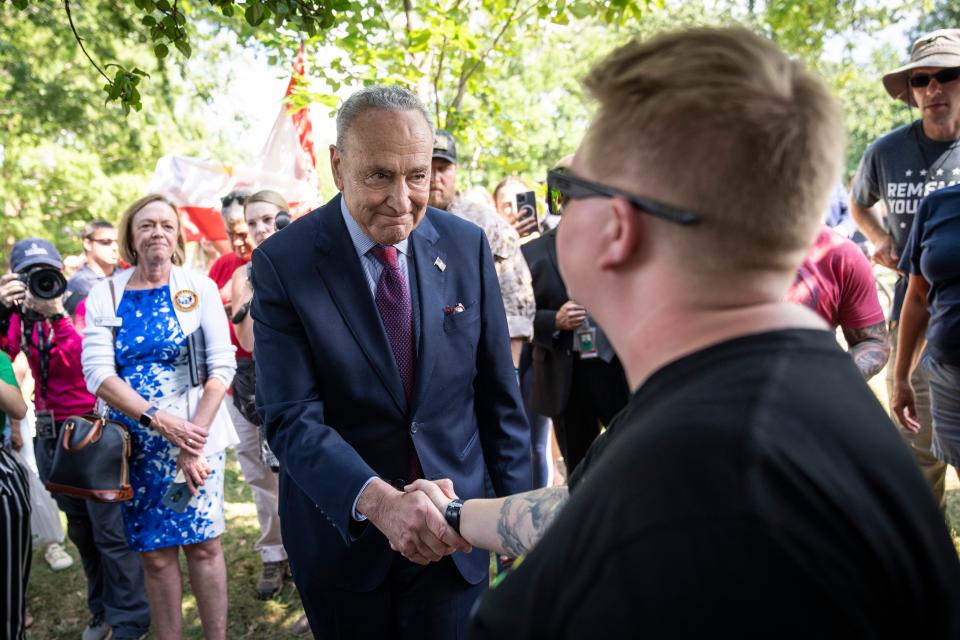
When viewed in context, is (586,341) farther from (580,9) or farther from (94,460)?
(94,460)

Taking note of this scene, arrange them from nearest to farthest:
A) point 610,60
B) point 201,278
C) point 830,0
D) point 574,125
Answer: point 610,60 → point 201,278 → point 830,0 → point 574,125

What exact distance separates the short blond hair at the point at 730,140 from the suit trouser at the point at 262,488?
14.6 ft

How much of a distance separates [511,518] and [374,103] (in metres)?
1.28

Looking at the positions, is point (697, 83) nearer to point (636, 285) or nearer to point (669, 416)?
point (636, 285)

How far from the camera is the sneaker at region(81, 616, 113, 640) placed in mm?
4676

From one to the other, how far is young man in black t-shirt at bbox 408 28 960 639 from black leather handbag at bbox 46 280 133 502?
3162mm

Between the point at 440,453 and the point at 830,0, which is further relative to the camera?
the point at 830,0

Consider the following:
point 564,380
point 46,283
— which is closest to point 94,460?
point 46,283

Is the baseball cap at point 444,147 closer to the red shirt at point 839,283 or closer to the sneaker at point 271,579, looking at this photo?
the red shirt at point 839,283

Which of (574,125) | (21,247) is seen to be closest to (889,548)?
(21,247)

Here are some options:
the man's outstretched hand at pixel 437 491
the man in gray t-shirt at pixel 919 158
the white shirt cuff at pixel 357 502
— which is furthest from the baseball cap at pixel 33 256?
the man in gray t-shirt at pixel 919 158

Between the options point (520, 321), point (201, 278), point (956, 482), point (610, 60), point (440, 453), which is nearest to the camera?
point (610, 60)

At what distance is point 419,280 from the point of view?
246cm

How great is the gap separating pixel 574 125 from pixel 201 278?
1069 inches
